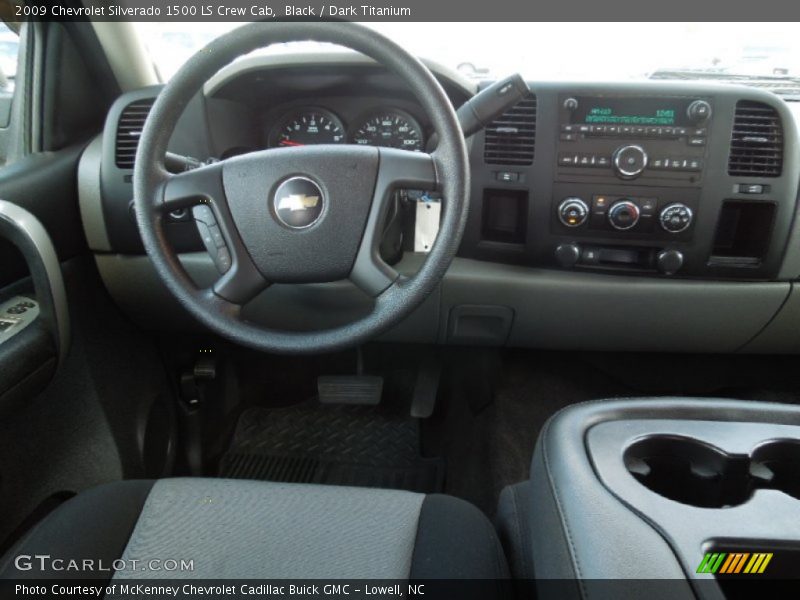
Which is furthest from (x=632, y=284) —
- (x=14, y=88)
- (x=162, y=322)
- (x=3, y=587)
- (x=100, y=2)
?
(x=14, y=88)

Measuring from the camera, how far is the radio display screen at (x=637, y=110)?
1.33 meters

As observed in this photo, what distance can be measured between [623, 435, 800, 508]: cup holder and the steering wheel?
42cm

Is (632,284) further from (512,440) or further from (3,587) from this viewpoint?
(3,587)

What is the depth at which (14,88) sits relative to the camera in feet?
4.96

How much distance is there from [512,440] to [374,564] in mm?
1039

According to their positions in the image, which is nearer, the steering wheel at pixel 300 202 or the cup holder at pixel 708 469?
the cup holder at pixel 708 469

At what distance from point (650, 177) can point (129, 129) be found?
4.12 ft

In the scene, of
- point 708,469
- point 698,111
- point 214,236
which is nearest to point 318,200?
point 214,236

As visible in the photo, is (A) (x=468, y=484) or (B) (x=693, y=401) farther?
(A) (x=468, y=484)

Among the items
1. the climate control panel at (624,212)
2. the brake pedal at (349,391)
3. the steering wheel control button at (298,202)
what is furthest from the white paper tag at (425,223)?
the brake pedal at (349,391)

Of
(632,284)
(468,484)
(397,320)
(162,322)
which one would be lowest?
(468,484)

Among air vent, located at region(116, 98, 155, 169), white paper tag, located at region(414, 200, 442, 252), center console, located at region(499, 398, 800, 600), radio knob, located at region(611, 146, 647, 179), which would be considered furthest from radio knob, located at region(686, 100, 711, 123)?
air vent, located at region(116, 98, 155, 169)

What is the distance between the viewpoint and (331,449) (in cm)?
184

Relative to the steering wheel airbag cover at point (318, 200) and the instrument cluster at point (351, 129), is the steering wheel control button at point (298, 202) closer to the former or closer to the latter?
the steering wheel airbag cover at point (318, 200)
